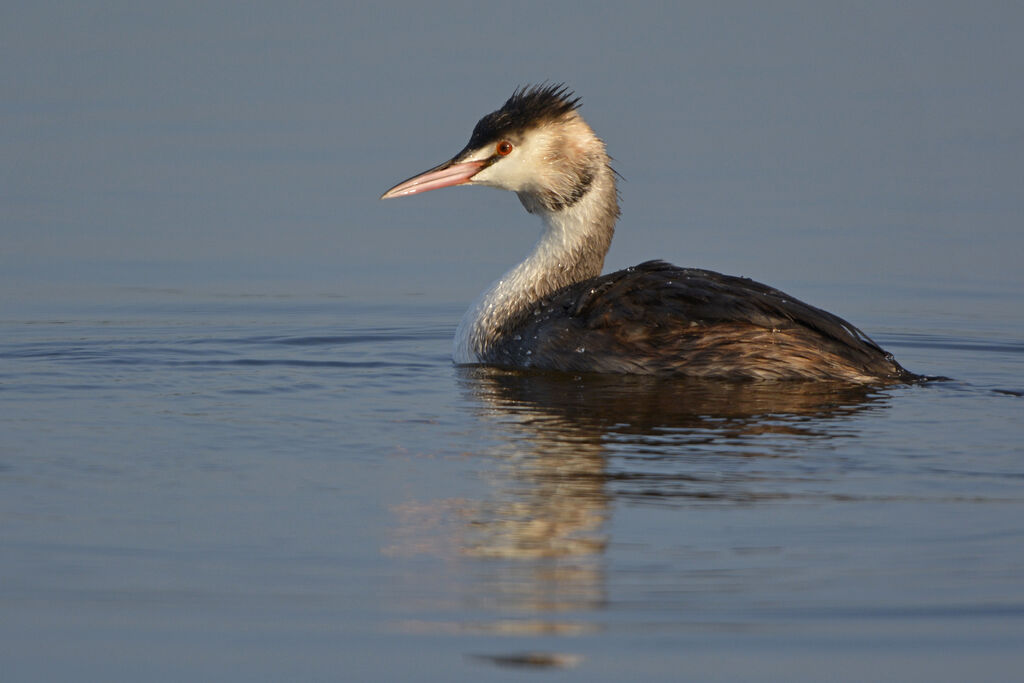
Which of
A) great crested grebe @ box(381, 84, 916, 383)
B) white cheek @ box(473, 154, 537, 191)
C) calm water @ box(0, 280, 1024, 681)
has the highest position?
white cheek @ box(473, 154, 537, 191)

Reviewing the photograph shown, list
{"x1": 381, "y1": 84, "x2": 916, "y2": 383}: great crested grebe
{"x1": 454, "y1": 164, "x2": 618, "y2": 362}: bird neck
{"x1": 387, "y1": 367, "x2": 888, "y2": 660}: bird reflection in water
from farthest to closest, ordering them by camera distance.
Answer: {"x1": 454, "y1": 164, "x2": 618, "y2": 362}: bird neck → {"x1": 381, "y1": 84, "x2": 916, "y2": 383}: great crested grebe → {"x1": 387, "y1": 367, "x2": 888, "y2": 660}: bird reflection in water

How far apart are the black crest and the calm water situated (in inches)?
59.6

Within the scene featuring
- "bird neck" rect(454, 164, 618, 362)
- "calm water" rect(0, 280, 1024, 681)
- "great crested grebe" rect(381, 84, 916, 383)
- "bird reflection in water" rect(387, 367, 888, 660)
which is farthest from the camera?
"bird neck" rect(454, 164, 618, 362)

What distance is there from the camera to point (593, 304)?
9.45 meters

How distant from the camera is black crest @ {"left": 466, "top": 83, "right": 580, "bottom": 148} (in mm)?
10500

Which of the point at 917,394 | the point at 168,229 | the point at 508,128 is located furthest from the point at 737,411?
the point at 168,229

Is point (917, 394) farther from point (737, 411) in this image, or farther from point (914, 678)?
point (914, 678)

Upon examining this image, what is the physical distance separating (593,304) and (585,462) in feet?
6.92

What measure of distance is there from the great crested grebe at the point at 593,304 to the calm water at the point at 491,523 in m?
0.19

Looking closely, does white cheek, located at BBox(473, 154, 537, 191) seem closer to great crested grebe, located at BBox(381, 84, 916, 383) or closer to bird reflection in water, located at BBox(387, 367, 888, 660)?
great crested grebe, located at BBox(381, 84, 916, 383)

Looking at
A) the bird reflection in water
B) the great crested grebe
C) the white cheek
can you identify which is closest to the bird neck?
the great crested grebe

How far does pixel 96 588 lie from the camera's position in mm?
5695

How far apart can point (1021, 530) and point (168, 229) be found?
29.7ft

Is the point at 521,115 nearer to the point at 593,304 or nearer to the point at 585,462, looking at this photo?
the point at 593,304
